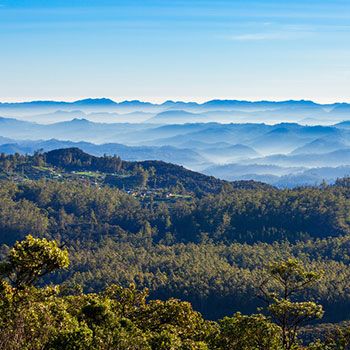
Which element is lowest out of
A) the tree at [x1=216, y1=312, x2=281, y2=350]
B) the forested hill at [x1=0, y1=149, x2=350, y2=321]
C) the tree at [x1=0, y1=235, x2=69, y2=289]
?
the forested hill at [x1=0, y1=149, x2=350, y2=321]

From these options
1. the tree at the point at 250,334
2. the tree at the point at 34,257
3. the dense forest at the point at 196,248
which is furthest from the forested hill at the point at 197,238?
the tree at the point at 34,257

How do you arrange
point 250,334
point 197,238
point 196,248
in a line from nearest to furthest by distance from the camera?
point 250,334, point 196,248, point 197,238

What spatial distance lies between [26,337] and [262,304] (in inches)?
3394

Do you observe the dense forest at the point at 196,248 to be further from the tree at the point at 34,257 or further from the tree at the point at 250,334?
the tree at the point at 34,257

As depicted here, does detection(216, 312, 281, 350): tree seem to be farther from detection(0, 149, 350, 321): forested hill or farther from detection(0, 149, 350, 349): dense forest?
detection(0, 149, 350, 321): forested hill

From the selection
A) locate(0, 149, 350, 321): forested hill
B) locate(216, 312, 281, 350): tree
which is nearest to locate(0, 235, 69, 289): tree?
locate(216, 312, 281, 350): tree

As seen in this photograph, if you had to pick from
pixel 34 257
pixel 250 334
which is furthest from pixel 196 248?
pixel 34 257

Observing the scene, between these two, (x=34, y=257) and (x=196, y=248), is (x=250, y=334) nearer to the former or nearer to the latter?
(x=34, y=257)

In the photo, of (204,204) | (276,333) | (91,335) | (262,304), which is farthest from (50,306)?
(204,204)

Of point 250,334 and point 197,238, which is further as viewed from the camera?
point 197,238

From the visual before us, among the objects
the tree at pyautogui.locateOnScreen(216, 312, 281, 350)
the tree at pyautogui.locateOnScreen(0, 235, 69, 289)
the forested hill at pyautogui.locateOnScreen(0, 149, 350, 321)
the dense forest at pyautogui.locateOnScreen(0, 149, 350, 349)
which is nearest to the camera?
the tree at pyautogui.locateOnScreen(0, 235, 69, 289)

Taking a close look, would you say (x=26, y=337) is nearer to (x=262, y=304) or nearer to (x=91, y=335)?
(x=91, y=335)

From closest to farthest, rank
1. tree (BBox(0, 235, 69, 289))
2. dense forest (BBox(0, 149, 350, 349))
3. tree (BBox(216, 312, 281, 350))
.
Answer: tree (BBox(0, 235, 69, 289)) → tree (BBox(216, 312, 281, 350)) → dense forest (BBox(0, 149, 350, 349))

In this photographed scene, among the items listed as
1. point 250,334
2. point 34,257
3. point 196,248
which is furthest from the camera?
point 196,248
